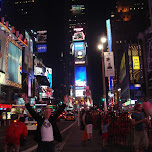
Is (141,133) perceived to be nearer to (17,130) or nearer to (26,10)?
(17,130)

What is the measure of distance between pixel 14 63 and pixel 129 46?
38.5 m

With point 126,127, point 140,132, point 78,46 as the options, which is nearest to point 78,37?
point 78,46

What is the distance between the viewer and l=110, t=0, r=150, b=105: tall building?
7144 cm

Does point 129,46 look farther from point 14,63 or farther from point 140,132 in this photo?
point 140,132

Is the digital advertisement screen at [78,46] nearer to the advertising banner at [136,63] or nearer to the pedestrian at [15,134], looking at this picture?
the advertising banner at [136,63]

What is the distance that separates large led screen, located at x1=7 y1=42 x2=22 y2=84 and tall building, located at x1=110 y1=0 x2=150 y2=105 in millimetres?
35297

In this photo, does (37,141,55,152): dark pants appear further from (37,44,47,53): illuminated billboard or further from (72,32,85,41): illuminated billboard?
(72,32,85,41): illuminated billboard

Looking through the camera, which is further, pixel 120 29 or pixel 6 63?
pixel 120 29

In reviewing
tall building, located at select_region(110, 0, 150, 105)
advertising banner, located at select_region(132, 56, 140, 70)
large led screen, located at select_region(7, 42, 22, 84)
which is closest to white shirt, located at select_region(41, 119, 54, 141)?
large led screen, located at select_region(7, 42, 22, 84)

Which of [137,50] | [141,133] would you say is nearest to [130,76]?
[137,50]

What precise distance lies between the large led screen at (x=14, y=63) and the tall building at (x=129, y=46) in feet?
116

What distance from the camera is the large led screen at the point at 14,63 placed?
51656 mm

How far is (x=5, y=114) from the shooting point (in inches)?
1731

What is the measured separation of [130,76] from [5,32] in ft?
135
